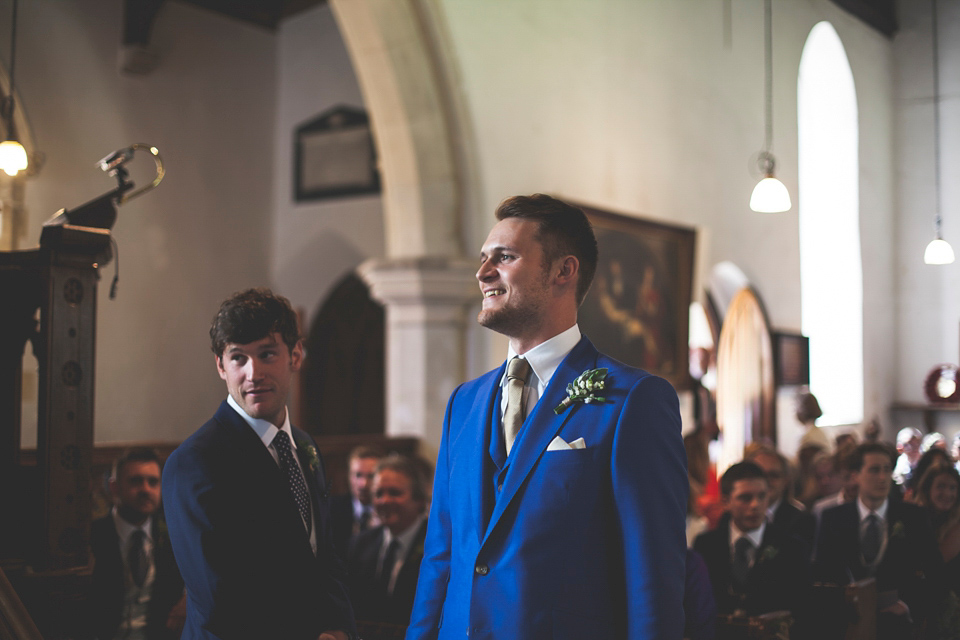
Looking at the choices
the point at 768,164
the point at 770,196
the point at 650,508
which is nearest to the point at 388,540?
the point at 650,508

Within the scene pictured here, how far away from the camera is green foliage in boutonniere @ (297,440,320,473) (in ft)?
7.32

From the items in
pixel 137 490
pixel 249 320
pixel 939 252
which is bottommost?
pixel 137 490

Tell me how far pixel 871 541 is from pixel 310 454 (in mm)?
3174

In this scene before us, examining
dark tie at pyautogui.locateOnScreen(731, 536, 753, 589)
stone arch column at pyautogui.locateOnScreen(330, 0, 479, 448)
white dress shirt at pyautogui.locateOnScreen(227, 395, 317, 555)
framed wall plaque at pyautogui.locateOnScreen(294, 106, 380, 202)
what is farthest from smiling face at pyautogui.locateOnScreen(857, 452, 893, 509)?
framed wall plaque at pyautogui.locateOnScreen(294, 106, 380, 202)

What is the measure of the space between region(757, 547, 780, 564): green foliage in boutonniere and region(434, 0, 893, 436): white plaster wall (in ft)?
9.30

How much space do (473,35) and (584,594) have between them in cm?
526

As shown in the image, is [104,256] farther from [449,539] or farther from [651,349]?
[651,349]

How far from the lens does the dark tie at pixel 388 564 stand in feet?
12.7

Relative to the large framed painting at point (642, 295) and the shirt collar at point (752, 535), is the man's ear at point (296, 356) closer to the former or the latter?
the shirt collar at point (752, 535)

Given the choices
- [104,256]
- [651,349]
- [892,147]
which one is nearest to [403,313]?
[651,349]

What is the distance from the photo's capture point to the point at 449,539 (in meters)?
2.05

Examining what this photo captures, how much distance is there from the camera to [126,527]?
3.49 metres

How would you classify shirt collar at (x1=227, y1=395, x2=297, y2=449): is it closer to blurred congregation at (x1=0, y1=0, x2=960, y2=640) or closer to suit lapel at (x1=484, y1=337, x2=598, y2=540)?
blurred congregation at (x1=0, y1=0, x2=960, y2=640)

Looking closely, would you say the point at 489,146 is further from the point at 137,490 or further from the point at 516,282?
the point at 516,282
